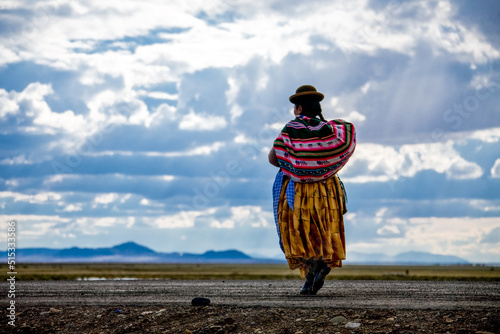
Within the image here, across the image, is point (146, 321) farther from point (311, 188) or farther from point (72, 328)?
point (311, 188)

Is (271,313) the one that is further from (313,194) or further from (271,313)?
(313,194)

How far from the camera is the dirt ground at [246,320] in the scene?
781 cm

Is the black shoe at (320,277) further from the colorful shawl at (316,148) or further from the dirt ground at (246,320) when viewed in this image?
the dirt ground at (246,320)

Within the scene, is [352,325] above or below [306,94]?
below

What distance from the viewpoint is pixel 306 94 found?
11680 mm

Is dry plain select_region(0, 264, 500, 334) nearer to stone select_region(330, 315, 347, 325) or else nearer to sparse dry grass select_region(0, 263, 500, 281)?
stone select_region(330, 315, 347, 325)

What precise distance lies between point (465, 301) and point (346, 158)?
3050 millimetres

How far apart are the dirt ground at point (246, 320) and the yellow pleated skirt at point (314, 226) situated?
213 centimetres

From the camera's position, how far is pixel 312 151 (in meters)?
11.2

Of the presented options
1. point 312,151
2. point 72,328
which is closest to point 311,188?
point 312,151

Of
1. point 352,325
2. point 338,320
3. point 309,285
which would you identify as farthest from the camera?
point 309,285

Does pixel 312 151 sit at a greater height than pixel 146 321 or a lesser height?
greater

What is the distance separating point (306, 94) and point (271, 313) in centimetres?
439

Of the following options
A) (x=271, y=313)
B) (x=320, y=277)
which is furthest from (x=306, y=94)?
(x=271, y=313)
